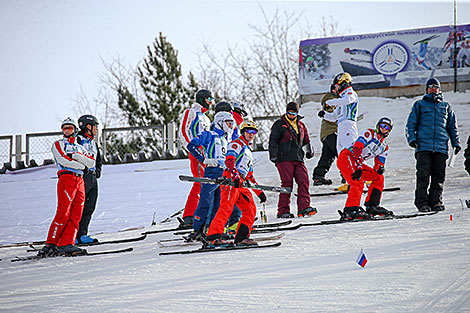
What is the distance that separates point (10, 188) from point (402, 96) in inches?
515

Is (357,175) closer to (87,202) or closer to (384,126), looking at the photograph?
(384,126)

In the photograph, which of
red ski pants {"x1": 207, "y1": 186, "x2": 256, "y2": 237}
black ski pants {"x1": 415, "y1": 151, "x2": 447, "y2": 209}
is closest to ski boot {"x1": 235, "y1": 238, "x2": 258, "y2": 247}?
red ski pants {"x1": 207, "y1": 186, "x2": 256, "y2": 237}

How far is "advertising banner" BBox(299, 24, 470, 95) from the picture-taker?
21.0 m

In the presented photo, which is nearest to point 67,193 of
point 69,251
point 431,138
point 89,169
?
point 69,251

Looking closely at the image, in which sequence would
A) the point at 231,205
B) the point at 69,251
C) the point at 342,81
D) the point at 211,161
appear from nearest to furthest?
the point at 231,205 → the point at 69,251 → the point at 211,161 → the point at 342,81

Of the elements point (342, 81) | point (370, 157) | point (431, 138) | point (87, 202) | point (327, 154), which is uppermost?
point (342, 81)

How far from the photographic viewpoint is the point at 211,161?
23.7 ft

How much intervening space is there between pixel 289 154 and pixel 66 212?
367 centimetres

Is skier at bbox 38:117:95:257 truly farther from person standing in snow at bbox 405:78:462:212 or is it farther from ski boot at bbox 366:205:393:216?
person standing in snow at bbox 405:78:462:212

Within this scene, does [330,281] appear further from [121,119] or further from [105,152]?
[121,119]

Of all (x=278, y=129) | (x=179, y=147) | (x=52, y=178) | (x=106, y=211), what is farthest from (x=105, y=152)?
(x=278, y=129)

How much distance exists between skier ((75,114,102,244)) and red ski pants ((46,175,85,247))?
705 mm

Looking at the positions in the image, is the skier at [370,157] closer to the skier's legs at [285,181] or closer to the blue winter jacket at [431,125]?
the blue winter jacket at [431,125]

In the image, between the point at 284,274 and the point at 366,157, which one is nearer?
the point at 284,274
